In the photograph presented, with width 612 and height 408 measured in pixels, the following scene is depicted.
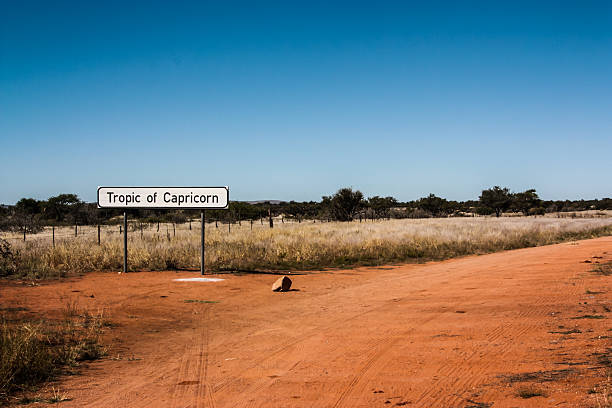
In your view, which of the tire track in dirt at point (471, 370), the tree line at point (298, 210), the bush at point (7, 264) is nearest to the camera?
the tire track in dirt at point (471, 370)

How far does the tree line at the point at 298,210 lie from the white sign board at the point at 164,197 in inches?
933

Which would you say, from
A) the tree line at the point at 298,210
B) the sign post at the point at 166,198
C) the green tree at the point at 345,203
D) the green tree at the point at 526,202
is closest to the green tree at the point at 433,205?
the tree line at the point at 298,210

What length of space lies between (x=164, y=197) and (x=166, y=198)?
0.26 feet

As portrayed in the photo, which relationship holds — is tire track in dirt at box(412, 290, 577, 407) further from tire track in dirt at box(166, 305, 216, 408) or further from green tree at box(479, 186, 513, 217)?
green tree at box(479, 186, 513, 217)

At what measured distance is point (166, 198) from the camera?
52.2 feet

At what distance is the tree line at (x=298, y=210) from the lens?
54.7 metres

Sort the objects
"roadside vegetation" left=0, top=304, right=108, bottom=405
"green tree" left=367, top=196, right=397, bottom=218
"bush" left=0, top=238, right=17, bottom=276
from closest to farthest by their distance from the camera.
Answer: "roadside vegetation" left=0, top=304, right=108, bottom=405, "bush" left=0, top=238, right=17, bottom=276, "green tree" left=367, top=196, right=397, bottom=218

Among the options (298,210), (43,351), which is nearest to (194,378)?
(43,351)

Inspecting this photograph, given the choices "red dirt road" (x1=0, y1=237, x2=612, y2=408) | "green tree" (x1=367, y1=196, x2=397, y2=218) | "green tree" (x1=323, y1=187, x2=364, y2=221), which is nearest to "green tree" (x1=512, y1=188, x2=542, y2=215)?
"green tree" (x1=367, y1=196, x2=397, y2=218)

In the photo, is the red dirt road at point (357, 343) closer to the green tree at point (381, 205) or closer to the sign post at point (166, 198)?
the sign post at point (166, 198)

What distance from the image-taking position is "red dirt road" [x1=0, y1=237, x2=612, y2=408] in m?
5.04

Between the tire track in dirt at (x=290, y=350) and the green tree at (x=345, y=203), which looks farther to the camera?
the green tree at (x=345, y=203)

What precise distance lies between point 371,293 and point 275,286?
2740mm

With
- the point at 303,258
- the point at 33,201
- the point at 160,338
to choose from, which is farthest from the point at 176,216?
the point at 160,338
